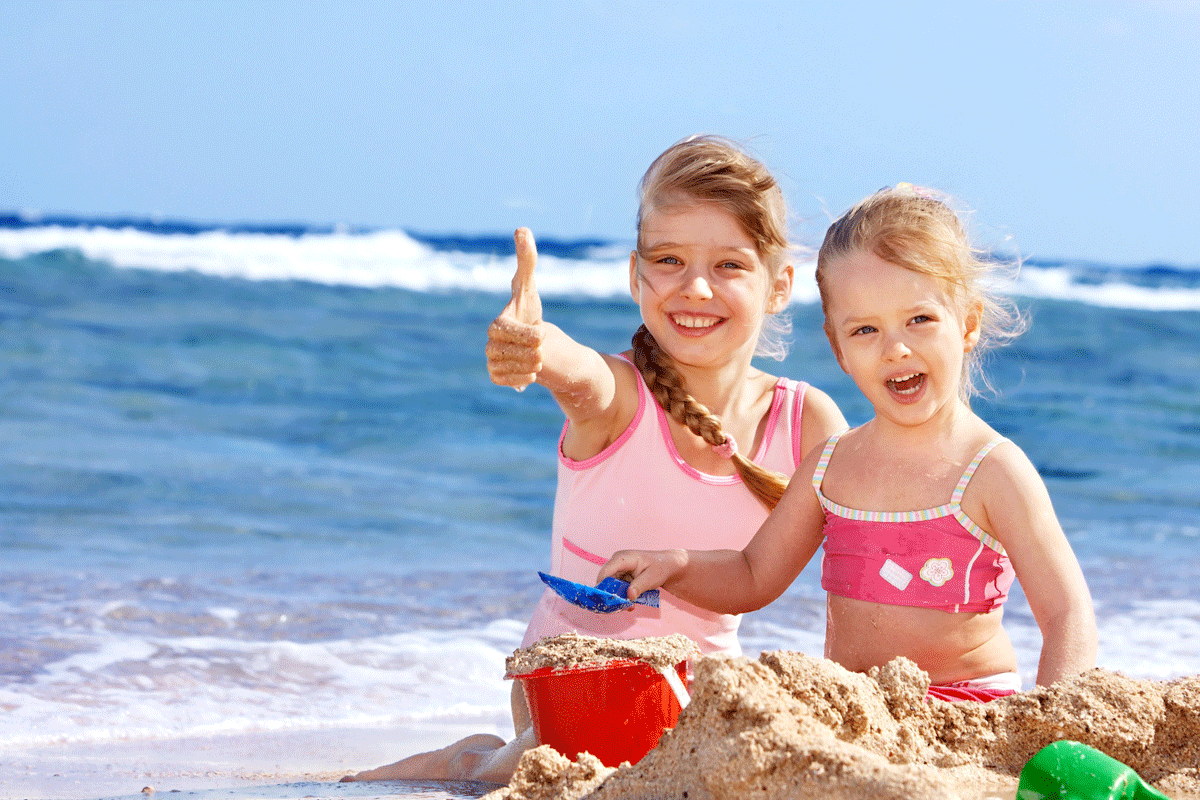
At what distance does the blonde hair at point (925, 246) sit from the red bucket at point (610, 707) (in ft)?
2.69

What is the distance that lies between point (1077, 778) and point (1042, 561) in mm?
508

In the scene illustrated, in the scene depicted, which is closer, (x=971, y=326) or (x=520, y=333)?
(x=520, y=333)

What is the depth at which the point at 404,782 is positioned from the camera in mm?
2701

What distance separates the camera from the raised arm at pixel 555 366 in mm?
2293

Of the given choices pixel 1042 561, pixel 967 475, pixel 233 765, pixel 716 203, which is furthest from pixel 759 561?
pixel 233 765

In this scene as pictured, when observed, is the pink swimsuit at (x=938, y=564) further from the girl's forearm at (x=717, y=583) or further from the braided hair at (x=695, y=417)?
the braided hair at (x=695, y=417)

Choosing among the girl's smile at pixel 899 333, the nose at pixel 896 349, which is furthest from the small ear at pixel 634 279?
the nose at pixel 896 349

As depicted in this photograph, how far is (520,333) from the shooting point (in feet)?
7.47

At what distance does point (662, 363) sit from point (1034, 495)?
40.4 inches

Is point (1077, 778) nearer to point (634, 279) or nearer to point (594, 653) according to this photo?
point (594, 653)

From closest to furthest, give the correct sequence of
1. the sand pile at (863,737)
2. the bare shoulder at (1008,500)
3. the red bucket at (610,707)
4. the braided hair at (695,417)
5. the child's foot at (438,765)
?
the sand pile at (863,737) < the red bucket at (610,707) < the bare shoulder at (1008,500) < the child's foot at (438,765) < the braided hair at (695,417)

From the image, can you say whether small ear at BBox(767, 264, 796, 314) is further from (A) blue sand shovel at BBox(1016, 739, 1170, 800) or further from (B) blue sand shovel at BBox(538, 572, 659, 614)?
(A) blue sand shovel at BBox(1016, 739, 1170, 800)

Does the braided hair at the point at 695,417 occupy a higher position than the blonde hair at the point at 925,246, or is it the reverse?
the blonde hair at the point at 925,246

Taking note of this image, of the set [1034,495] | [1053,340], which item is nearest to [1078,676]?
[1034,495]
